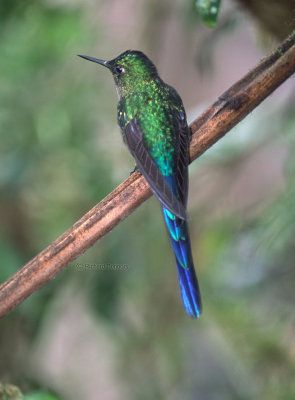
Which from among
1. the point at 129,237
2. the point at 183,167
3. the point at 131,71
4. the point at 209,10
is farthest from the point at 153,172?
the point at 129,237

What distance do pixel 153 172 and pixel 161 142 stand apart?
0.62 feet

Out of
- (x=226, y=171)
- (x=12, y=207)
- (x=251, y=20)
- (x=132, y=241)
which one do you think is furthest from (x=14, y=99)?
(x=251, y=20)

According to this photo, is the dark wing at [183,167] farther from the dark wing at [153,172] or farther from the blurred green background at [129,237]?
the blurred green background at [129,237]

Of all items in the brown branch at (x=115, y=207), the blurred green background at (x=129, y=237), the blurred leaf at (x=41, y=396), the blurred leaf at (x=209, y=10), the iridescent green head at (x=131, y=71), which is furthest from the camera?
the blurred green background at (x=129, y=237)

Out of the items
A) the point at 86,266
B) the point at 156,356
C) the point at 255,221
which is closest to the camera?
the point at 255,221

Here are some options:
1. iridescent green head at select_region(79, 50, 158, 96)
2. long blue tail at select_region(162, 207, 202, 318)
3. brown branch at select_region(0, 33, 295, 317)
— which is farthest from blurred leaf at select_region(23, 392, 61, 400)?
iridescent green head at select_region(79, 50, 158, 96)

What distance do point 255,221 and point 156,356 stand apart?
68 cm

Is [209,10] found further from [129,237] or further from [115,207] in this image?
[129,237]

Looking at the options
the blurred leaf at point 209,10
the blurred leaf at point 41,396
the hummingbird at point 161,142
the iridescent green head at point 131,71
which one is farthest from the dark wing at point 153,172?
the blurred leaf at point 41,396

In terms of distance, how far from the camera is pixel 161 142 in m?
1.55

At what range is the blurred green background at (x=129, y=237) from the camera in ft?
6.63

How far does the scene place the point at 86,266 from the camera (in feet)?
7.07

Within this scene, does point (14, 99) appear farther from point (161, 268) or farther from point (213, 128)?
point (213, 128)

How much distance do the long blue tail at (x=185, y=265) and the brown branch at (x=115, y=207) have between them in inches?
8.3
